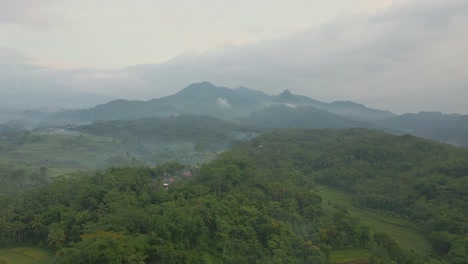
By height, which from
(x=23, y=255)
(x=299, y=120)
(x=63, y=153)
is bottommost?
(x=23, y=255)

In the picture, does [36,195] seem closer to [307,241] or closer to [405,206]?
[307,241]

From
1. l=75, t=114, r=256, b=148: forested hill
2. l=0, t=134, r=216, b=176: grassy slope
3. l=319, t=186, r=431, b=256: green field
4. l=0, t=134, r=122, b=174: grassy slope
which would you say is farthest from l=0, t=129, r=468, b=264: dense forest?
l=75, t=114, r=256, b=148: forested hill

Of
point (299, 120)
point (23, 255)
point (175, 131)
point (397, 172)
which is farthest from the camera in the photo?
point (299, 120)

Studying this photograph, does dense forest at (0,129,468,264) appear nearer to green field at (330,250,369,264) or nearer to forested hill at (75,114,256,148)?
green field at (330,250,369,264)

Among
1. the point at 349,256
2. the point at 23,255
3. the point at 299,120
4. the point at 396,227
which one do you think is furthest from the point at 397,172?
the point at 299,120

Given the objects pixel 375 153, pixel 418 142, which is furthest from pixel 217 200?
pixel 418 142

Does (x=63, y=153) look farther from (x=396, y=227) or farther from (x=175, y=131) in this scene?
(x=396, y=227)
